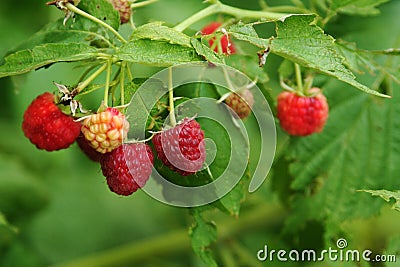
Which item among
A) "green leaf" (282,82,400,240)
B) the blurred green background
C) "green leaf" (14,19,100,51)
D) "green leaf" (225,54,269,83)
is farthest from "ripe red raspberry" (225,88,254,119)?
the blurred green background

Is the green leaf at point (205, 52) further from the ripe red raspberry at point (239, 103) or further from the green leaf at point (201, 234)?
the green leaf at point (201, 234)

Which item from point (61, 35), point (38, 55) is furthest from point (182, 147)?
point (61, 35)

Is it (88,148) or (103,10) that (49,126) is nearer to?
(88,148)

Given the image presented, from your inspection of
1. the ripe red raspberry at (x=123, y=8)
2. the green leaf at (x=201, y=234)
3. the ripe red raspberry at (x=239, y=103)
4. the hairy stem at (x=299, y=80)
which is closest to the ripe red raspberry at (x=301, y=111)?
the hairy stem at (x=299, y=80)

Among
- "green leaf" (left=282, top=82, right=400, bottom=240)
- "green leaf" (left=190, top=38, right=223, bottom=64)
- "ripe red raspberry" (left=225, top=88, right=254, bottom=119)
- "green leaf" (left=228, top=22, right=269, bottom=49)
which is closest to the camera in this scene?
"green leaf" (left=190, top=38, right=223, bottom=64)

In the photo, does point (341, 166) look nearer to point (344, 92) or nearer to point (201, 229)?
point (344, 92)

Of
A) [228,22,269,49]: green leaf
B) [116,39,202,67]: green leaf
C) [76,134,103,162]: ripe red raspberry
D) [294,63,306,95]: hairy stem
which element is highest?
[116,39,202,67]: green leaf

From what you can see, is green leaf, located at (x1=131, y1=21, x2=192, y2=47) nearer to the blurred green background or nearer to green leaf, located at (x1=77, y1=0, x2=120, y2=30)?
green leaf, located at (x1=77, y1=0, x2=120, y2=30)
